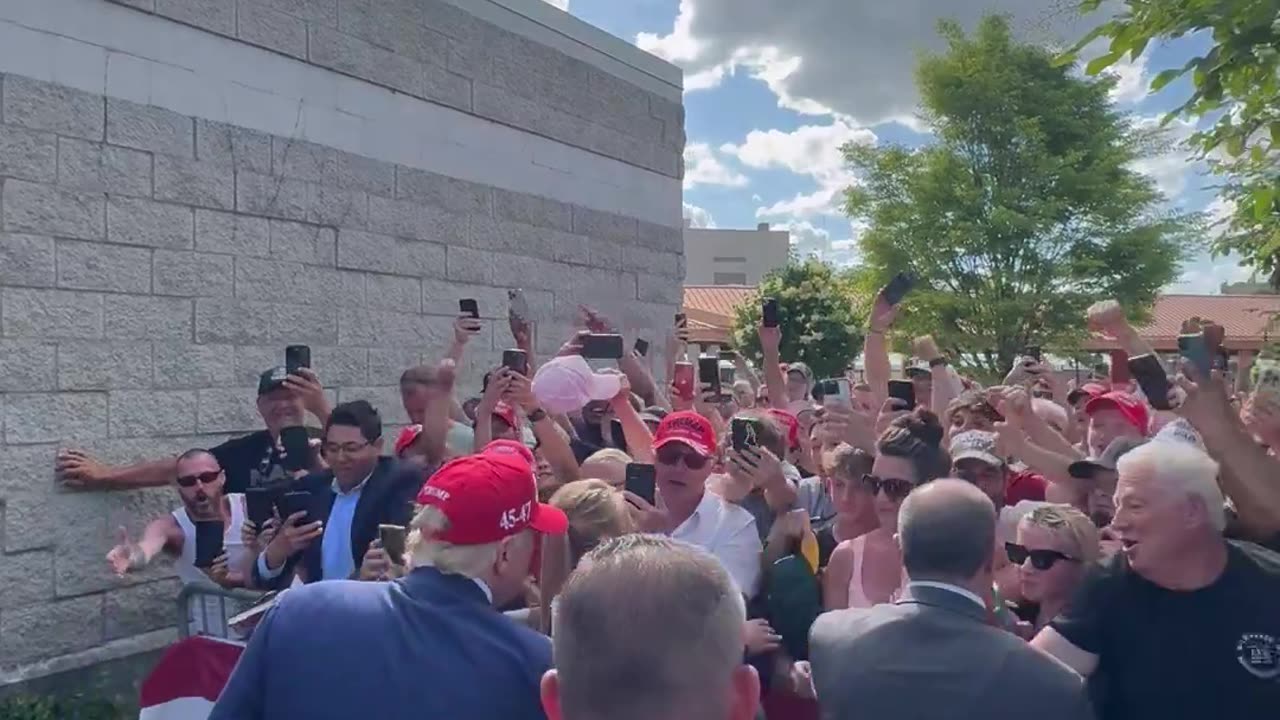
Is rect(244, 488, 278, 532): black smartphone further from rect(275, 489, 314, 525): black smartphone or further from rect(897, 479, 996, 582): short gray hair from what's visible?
rect(897, 479, 996, 582): short gray hair

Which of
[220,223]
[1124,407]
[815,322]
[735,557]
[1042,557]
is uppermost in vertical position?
[815,322]

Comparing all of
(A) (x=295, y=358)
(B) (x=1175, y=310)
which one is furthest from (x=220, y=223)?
(B) (x=1175, y=310)

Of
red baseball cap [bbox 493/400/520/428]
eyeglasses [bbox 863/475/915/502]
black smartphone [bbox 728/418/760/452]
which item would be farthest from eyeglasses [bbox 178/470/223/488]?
eyeglasses [bbox 863/475/915/502]

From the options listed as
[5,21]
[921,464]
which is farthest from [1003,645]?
[5,21]

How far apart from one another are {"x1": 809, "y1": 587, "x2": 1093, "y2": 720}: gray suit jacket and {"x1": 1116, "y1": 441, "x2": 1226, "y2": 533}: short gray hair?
68 cm

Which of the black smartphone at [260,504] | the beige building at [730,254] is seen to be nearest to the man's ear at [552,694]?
the black smartphone at [260,504]

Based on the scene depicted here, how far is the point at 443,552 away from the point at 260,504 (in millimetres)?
2351

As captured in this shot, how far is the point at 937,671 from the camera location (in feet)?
8.28

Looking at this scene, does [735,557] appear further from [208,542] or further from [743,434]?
[208,542]

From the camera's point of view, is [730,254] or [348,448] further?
[730,254]

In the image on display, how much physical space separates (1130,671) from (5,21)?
203 inches

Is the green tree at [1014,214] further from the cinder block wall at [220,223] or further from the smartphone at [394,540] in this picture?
the smartphone at [394,540]

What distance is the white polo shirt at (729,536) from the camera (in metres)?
3.92

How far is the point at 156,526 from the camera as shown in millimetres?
5082
